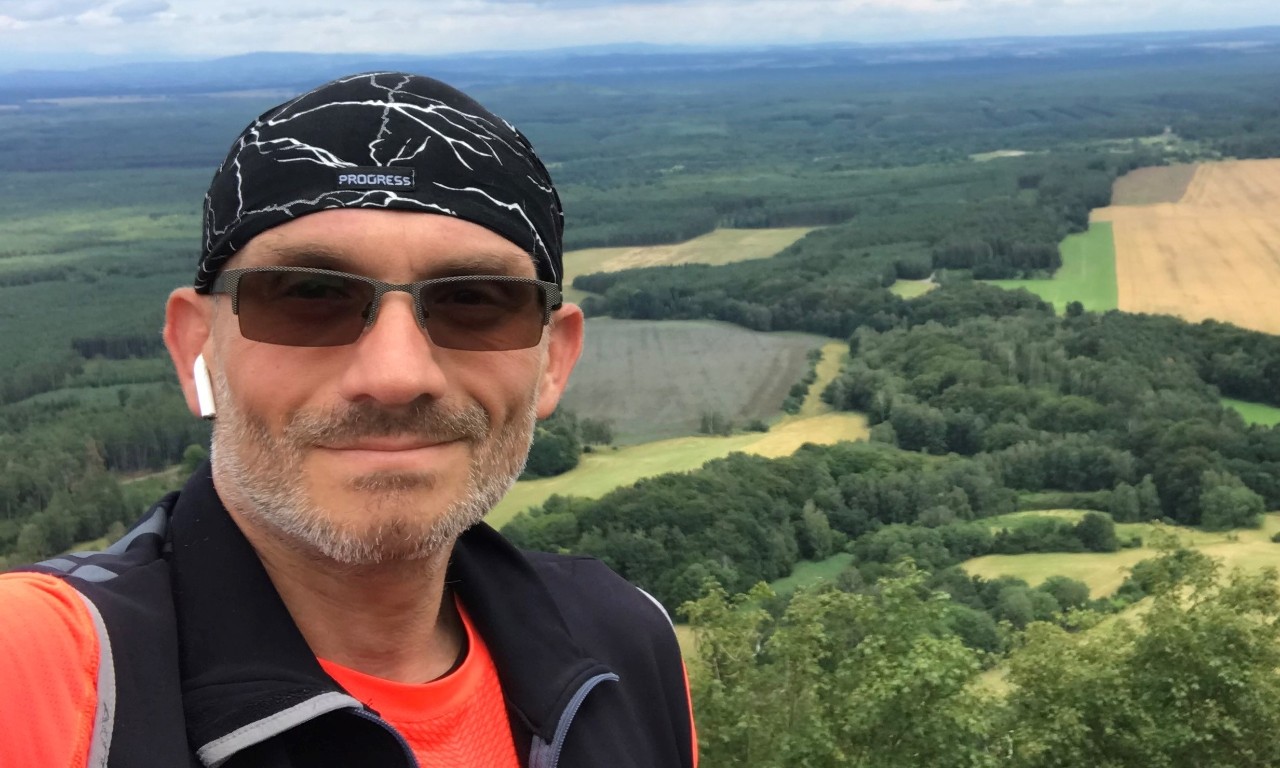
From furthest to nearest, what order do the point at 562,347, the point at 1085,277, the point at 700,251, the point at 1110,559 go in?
the point at 700,251, the point at 1085,277, the point at 1110,559, the point at 562,347

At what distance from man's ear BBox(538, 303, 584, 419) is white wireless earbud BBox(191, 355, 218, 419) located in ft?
2.95

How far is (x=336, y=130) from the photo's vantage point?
8.29 ft

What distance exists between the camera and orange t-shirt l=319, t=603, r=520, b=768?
2.53 m

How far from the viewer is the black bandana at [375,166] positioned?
2432 millimetres

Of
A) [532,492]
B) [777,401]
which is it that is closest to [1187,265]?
[777,401]

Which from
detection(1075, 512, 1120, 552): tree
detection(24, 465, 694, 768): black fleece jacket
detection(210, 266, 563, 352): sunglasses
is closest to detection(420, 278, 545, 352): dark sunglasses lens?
detection(210, 266, 563, 352): sunglasses

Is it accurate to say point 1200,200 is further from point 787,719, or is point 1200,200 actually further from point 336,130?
point 336,130

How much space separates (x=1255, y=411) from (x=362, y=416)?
6263cm

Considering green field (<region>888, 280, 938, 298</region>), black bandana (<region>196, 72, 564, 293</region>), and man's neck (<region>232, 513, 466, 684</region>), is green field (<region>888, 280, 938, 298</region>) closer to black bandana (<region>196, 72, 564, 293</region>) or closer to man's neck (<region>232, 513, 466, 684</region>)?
black bandana (<region>196, 72, 564, 293</region>)

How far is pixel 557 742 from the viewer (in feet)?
8.73

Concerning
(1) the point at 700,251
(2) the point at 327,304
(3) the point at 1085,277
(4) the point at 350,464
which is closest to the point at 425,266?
(2) the point at 327,304

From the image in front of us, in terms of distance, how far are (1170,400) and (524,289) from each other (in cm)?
5967

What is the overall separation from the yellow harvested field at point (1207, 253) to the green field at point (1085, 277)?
830 millimetres

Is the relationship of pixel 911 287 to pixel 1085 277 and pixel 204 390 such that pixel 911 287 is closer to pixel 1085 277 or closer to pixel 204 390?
pixel 1085 277
